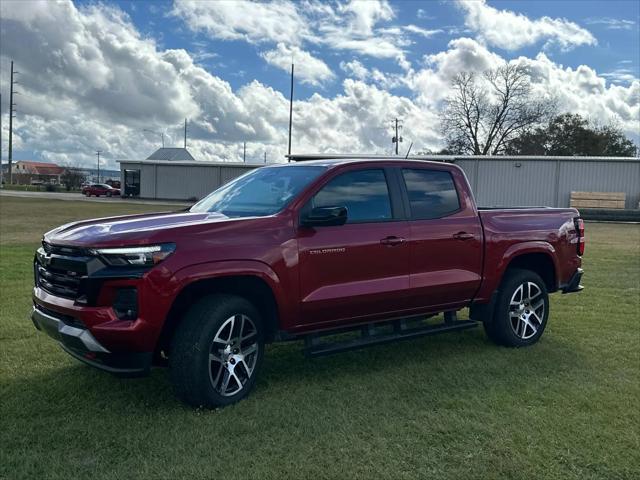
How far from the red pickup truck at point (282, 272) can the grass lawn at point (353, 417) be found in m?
0.34

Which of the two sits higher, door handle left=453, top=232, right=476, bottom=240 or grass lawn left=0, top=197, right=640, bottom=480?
door handle left=453, top=232, right=476, bottom=240

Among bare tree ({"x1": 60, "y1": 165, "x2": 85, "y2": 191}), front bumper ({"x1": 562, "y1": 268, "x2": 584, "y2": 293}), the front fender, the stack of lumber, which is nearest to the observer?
the front fender

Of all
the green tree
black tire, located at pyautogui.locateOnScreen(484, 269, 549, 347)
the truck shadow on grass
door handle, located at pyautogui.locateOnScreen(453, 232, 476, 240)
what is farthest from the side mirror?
the green tree

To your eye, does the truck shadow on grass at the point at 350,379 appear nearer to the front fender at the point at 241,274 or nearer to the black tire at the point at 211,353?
the black tire at the point at 211,353

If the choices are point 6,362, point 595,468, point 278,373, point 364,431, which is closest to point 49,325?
point 6,362

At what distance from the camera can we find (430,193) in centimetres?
563

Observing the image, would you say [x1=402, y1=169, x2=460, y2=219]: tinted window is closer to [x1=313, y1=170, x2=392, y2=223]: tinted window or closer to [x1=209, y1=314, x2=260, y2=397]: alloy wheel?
[x1=313, y1=170, x2=392, y2=223]: tinted window

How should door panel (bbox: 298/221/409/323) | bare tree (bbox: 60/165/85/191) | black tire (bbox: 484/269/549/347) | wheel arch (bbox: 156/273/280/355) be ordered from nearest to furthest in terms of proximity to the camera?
wheel arch (bbox: 156/273/280/355) → door panel (bbox: 298/221/409/323) → black tire (bbox: 484/269/549/347) → bare tree (bbox: 60/165/85/191)

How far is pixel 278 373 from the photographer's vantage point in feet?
17.0

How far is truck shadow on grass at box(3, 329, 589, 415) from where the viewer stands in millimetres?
4492

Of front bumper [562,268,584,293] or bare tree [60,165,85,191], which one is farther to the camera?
bare tree [60,165,85,191]

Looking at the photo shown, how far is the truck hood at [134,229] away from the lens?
156 inches

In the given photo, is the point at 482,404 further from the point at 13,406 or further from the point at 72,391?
the point at 13,406

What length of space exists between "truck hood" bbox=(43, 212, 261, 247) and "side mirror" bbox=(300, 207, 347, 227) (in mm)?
385
